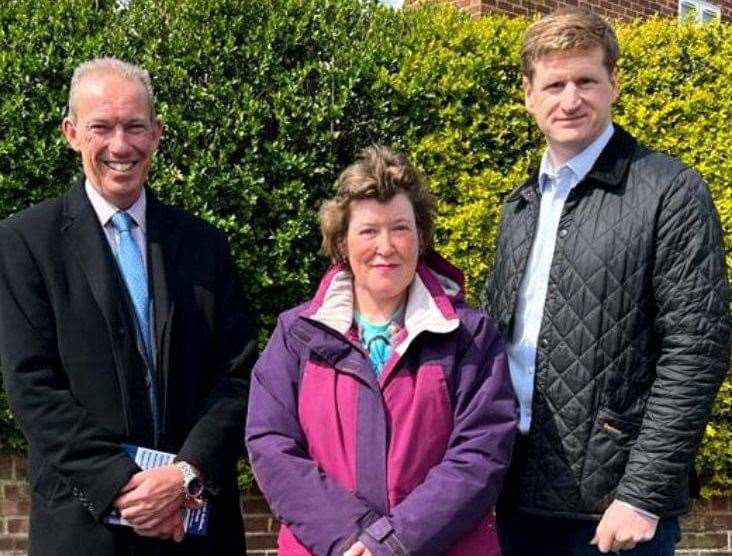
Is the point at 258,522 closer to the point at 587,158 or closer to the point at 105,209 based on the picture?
the point at 105,209

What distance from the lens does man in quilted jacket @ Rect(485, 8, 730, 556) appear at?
2.36m

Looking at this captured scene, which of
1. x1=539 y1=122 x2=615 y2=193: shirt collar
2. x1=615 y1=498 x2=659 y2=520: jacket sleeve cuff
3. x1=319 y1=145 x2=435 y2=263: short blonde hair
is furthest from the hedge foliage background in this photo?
x1=615 y1=498 x2=659 y2=520: jacket sleeve cuff

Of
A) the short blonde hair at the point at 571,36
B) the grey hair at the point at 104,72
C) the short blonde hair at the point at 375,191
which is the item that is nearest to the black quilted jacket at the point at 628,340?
the short blonde hair at the point at 571,36

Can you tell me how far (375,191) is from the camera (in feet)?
8.55

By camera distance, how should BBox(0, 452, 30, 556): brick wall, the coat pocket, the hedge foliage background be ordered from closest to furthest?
the coat pocket, the hedge foliage background, BBox(0, 452, 30, 556): brick wall

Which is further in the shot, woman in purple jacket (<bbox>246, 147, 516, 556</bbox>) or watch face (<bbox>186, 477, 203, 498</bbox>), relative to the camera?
watch face (<bbox>186, 477, 203, 498</bbox>)

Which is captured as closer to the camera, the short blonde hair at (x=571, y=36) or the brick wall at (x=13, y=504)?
the short blonde hair at (x=571, y=36)

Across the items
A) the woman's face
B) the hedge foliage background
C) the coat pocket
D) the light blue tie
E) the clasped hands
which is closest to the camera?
A: the coat pocket

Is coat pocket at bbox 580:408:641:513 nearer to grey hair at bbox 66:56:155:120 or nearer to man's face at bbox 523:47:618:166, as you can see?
man's face at bbox 523:47:618:166

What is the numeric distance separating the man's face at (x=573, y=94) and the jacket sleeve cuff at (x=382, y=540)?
1.28 meters

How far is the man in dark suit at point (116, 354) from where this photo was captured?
2.69 metres

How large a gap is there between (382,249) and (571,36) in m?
0.85

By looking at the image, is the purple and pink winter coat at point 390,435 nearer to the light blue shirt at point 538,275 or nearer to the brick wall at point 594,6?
the light blue shirt at point 538,275

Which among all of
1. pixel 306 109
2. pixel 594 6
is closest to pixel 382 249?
pixel 306 109
